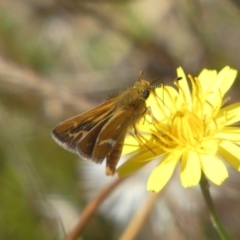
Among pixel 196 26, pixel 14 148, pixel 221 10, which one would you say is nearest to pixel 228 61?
pixel 196 26

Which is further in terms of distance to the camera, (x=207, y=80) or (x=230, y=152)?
(x=207, y=80)

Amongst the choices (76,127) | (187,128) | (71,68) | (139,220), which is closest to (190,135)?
(187,128)

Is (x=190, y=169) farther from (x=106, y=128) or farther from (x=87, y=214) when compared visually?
(x=87, y=214)

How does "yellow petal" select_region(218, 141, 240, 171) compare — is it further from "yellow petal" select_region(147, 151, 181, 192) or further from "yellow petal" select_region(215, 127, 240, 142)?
"yellow petal" select_region(147, 151, 181, 192)

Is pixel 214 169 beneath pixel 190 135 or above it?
beneath

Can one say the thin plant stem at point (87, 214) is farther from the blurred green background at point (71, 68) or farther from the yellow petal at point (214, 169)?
the yellow petal at point (214, 169)

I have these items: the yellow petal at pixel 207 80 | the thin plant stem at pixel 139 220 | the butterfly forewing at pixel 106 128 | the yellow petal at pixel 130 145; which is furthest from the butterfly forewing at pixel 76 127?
the thin plant stem at pixel 139 220

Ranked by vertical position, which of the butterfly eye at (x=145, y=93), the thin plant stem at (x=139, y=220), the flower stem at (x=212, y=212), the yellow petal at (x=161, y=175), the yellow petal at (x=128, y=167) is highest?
the butterfly eye at (x=145, y=93)
